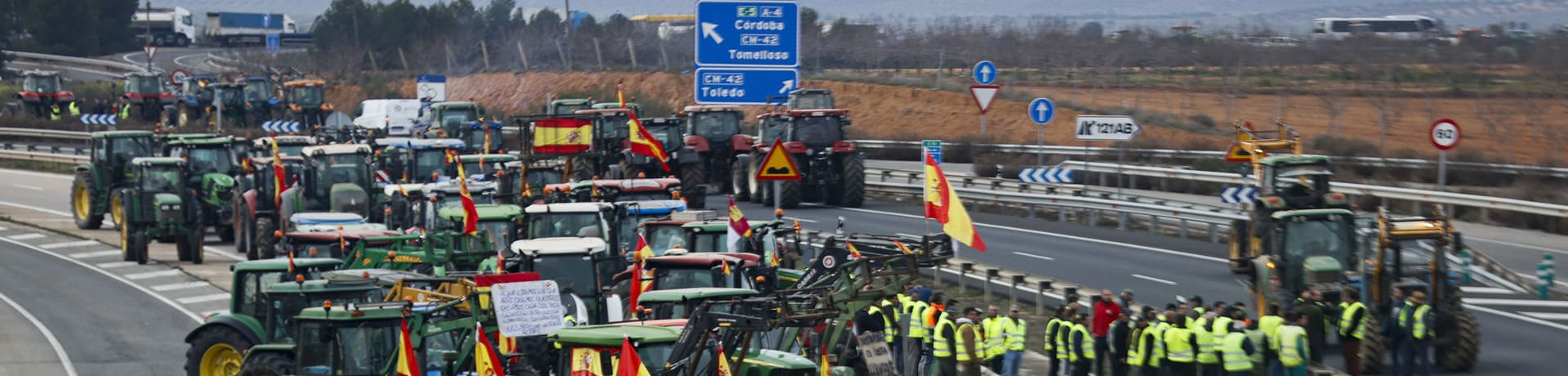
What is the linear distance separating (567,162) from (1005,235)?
989 centimetres

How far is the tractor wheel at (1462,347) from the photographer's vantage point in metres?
17.9

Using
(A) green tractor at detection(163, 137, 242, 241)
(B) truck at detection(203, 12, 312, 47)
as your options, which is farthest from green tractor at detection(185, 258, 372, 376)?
(B) truck at detection(203, 12, 312, 47)

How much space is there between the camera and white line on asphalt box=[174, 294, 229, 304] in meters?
27.1

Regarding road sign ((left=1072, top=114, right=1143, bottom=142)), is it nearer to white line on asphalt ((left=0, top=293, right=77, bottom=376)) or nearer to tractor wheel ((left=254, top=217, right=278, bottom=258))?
tractor wheel ((left=254, top=217, right=278, bottom=258))

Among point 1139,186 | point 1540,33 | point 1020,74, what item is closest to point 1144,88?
point 1020,74

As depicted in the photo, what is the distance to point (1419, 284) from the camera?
18703 mm

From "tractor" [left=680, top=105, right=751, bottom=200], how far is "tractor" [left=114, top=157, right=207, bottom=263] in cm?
1073

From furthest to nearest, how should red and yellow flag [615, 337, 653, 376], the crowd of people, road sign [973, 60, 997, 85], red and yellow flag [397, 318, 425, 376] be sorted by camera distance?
1. road sign [973, 60, 997, 85]
2. the crowd of people
3. red and yellow flag [397, 318, 425, 376]
4. red and yellow flag [615, 337, 653, 376]

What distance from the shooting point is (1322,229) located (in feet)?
66.7

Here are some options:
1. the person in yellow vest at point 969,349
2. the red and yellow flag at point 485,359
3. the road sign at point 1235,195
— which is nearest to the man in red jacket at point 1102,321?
the person in yellow vest at point 969,349

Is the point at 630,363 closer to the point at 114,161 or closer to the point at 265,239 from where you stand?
the point at 265,239

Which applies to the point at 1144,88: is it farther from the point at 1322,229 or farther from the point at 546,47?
the point at 1322,229

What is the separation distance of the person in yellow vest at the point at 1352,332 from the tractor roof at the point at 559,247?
27.9 ft

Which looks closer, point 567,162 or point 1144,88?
point 567,162
